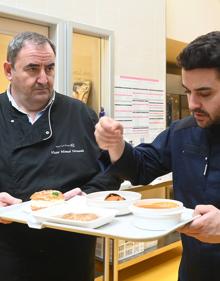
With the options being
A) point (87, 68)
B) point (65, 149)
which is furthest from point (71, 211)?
point (87, 68)

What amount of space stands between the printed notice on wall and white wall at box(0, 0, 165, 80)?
0.08 m

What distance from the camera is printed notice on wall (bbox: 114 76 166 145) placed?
2.74 m

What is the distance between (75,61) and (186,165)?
1408 millimetres

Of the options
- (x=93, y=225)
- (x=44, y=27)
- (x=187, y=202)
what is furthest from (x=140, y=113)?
(x=93, y=225)

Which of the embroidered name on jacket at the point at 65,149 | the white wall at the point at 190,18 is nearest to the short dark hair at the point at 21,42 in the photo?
the embroidered name on jacket at the point at 65,149

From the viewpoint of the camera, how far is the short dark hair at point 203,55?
3.67 ft

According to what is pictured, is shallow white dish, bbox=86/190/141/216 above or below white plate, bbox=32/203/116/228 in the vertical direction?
above

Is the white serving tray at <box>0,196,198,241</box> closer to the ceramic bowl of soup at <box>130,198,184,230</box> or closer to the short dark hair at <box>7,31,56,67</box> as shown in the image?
the ceramic bowl of soup at <box>130,198,184,230</box>

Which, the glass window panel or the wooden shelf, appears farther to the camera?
the wooden shelf

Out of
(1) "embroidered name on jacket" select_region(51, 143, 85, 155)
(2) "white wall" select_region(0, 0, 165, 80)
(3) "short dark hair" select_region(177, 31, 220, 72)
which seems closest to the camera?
(3) "short dark hair" select_region(177, 31, 220, 72)

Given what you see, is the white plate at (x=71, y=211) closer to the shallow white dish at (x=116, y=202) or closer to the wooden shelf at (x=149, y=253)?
the shallow white dish at (x=116, y=202)

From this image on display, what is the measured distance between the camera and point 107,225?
1008mm

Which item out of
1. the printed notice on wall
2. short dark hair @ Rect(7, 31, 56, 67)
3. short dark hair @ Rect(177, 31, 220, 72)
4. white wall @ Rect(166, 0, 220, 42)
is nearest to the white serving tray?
short dark hair @ Rect(177, 31, 220, 72)

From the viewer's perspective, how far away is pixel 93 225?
0.96 m
